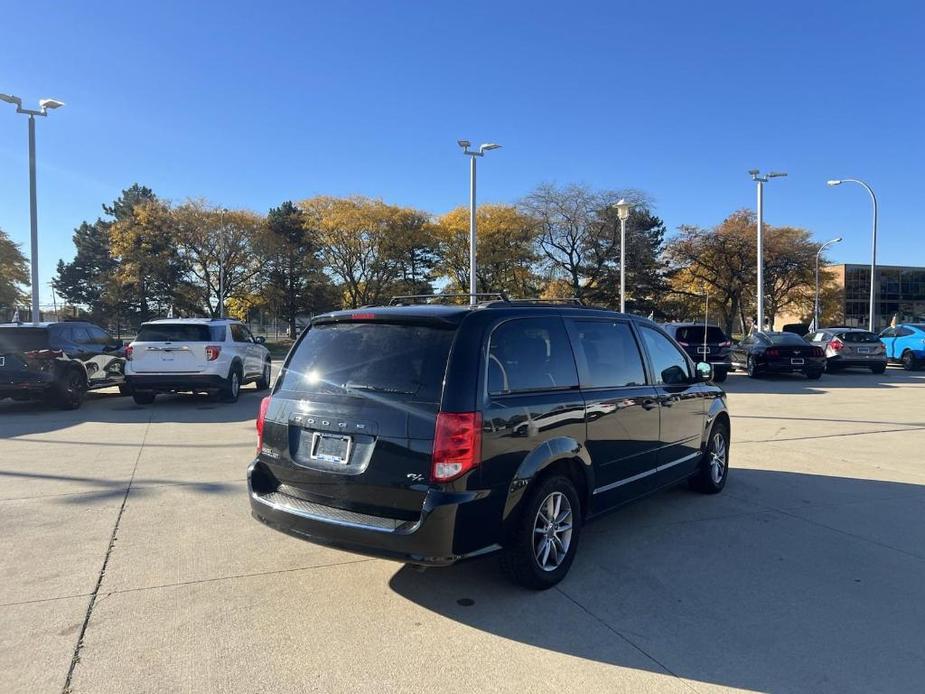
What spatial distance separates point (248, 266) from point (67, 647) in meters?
46.8

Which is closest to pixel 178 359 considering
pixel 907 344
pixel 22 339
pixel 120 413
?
pixel 120 413

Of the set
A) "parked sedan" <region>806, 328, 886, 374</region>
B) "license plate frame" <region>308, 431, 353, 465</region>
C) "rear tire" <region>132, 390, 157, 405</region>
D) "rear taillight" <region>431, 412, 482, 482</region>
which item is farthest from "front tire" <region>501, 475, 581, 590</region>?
"parked sedan" <region>806, 328, 886, 374</region>

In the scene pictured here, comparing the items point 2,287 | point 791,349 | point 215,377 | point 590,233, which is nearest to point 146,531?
point 215,377

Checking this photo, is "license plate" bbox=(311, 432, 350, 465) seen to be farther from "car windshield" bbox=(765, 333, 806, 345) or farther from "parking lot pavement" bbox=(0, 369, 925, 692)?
"car windshield" bbox=(765, 333, 806, 345)

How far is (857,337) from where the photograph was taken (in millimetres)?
22188

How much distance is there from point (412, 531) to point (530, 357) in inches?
54.0

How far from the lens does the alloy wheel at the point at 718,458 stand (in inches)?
250

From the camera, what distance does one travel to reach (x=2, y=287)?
4769cm

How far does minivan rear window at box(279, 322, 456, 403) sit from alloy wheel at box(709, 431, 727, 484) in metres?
3.75

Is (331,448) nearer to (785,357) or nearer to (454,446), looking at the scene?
(454,446)

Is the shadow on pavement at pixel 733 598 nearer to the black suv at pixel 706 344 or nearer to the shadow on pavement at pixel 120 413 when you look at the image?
the shadow on pavement at pixel 120 413

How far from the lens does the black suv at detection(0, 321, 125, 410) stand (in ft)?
38.8

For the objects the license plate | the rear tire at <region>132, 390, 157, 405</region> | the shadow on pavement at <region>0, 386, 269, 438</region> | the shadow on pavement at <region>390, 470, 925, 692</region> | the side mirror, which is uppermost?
the side mirror

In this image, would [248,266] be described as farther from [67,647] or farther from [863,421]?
[67,647]
